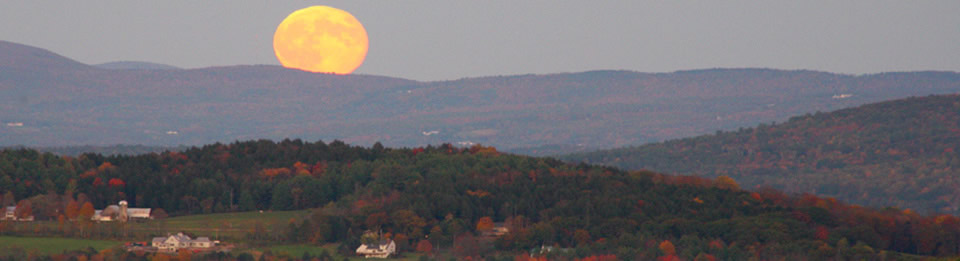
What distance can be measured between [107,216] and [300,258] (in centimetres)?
2385

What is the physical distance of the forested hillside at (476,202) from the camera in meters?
99.8

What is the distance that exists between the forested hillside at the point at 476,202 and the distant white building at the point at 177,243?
5796 mm

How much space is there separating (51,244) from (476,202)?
31646 mm

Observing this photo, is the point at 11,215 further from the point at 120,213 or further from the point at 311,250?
the point at 311,250

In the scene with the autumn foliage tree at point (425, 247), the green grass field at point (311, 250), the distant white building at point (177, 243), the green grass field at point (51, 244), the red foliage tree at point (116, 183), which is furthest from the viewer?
the red foliage tree at point (116, 183)

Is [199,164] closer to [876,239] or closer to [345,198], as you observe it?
[345,198]

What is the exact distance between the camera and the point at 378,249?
93.2m

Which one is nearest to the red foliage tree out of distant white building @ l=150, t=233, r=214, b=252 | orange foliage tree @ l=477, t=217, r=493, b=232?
distant white building @ l=150, t=233, r=214, b=252

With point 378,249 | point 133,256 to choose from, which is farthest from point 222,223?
point 133,256

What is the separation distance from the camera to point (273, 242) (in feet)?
318

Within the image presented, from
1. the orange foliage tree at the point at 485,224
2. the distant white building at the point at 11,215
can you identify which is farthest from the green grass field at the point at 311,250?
the distant white building at the point at 11,215

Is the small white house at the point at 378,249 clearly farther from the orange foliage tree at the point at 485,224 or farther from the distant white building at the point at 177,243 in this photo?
the orange foliage tree at the point at 485,224

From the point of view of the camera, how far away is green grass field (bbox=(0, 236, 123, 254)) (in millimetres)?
89300

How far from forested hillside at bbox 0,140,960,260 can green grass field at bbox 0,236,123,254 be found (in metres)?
7.93
